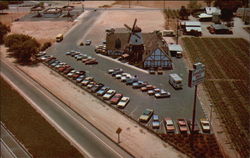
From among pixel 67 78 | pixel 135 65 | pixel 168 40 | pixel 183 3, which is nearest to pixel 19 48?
pixel 67 78

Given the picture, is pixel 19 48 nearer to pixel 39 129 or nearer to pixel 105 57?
pixel 105 57

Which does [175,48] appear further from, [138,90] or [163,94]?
[163,94]

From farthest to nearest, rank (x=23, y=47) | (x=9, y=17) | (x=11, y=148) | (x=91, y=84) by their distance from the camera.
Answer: (x=9, y=17) → (x=23, y=47) → (x=91, y=84) → (x=11, y=148)

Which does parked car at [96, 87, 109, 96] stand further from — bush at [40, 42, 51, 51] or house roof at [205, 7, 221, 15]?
house roof at [205, 7, 221, 15]

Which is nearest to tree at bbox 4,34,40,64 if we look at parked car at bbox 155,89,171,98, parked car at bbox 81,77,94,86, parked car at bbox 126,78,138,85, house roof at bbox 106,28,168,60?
house roof at bbox 106,28,168,60

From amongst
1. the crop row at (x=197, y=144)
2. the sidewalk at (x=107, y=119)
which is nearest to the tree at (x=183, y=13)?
the sidewalk at (x=107, y=119)

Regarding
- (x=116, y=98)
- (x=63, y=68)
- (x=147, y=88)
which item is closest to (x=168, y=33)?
(x=63, y=68)

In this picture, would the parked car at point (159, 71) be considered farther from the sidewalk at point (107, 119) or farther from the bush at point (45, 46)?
the bush at point (45, 46)
